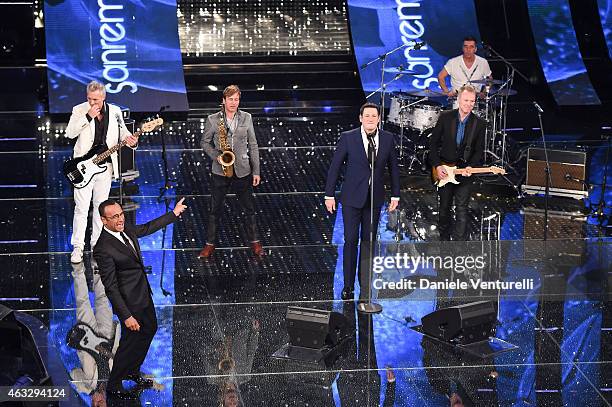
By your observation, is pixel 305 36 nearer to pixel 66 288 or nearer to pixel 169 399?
pixel 66 288

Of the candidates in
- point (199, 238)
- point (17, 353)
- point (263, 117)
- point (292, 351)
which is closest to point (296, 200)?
point (199, 238)

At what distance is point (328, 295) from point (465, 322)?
163 centimetres

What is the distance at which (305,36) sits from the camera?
17.7m

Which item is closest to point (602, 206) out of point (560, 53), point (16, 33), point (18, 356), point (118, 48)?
point (560, 53)

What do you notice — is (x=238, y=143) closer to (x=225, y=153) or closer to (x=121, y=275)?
(x=225, y=153)

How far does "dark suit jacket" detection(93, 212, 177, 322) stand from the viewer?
7.20 metres

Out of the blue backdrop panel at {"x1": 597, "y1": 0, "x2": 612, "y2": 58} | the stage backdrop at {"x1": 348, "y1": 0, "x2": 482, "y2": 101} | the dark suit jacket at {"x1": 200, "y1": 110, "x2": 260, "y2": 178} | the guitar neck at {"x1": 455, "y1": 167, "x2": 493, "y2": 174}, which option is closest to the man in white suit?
the dark suit jacket at {"x1": 200, "y1": 110, "x2": 260, "y2": 178}

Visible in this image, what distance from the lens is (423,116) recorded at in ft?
43.9

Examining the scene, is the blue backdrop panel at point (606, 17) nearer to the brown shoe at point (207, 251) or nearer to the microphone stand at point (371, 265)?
the brown shoe at point (207, 251)

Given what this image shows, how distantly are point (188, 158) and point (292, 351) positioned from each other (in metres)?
5.99

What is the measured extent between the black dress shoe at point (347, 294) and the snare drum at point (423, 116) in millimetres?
4366

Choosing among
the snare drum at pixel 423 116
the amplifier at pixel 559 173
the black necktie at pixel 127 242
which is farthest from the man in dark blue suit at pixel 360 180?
the snare drum at pixel 423 116

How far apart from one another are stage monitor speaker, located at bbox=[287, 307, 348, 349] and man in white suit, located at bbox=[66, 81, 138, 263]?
2557mm

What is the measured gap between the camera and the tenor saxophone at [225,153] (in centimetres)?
1013
